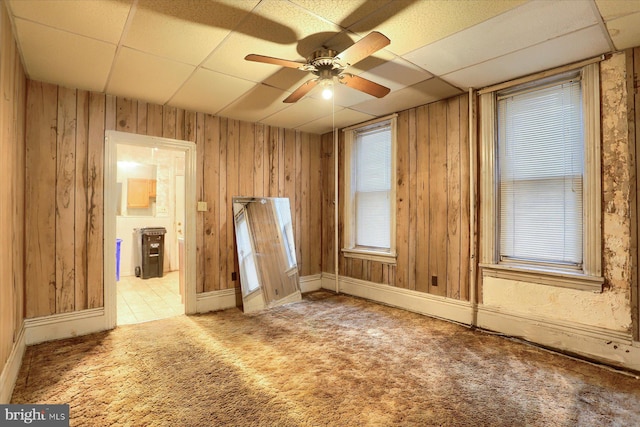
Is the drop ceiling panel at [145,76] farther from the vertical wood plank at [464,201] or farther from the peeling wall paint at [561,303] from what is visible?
the peeling wall paint at [561,303]

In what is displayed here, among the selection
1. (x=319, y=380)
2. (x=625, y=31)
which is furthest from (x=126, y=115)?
(x=625, y=31)

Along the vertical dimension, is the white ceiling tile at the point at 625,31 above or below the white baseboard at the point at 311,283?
above

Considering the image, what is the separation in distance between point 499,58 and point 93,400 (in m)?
3.71

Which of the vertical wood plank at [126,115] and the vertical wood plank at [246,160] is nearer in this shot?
the vertical wood plank at [126,115]

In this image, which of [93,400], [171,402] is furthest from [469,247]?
[93,400]

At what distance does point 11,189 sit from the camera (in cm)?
210

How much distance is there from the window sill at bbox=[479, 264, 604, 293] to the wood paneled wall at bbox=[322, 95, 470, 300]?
0.27 meters

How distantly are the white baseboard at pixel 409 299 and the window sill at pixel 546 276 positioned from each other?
45cm

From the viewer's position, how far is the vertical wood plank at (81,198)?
2977 mm

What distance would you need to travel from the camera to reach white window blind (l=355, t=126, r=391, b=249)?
13.3 ft

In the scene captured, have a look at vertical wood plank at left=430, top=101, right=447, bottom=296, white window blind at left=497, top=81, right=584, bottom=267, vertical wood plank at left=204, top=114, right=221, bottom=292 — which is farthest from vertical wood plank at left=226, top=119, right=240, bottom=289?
white window blind at left=497, top=81, right=584, bottom=267

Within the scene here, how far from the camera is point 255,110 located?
3.61 metres

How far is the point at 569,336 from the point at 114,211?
4.31m

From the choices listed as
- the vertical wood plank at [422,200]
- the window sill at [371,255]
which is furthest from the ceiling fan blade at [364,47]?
the window sill at [371,255]
